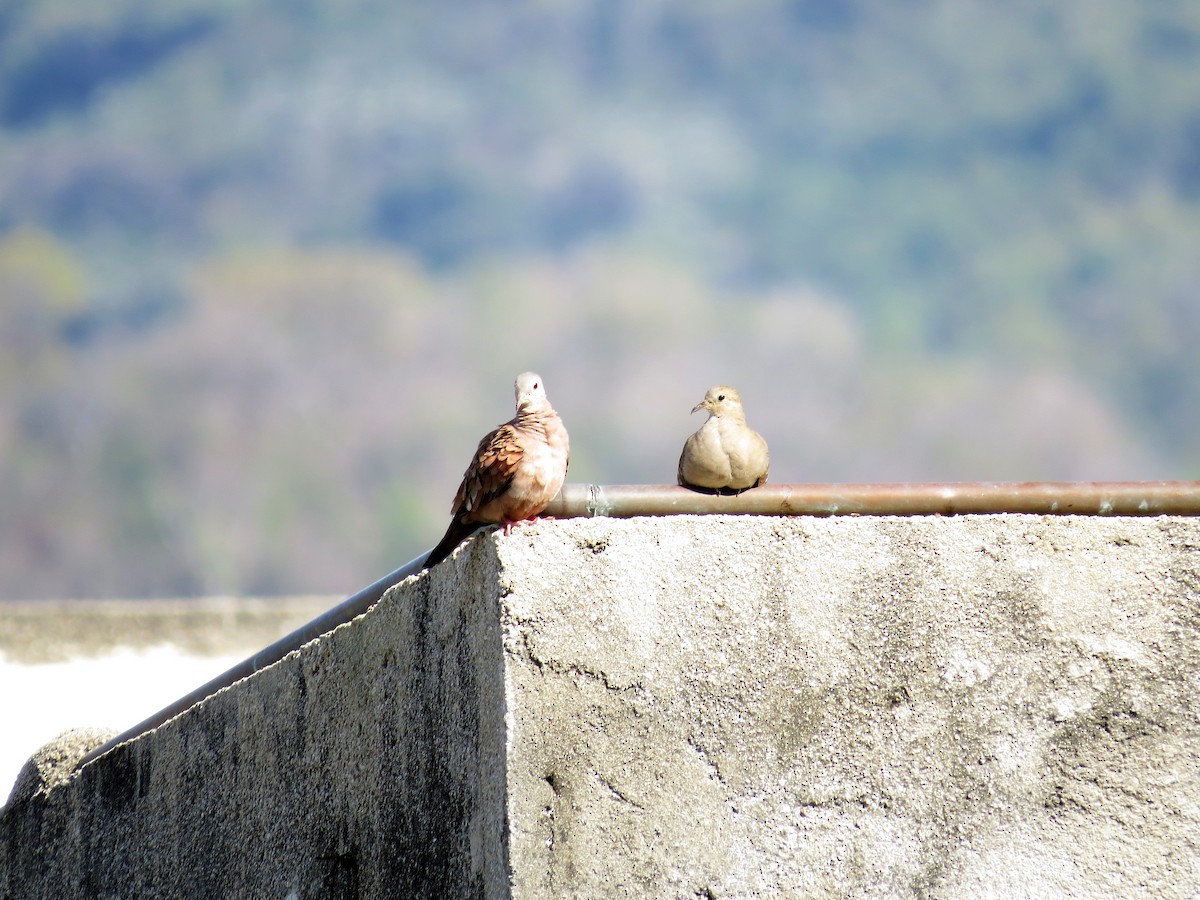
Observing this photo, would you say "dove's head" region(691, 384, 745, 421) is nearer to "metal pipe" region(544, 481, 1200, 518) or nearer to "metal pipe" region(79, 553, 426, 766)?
"metal pipe" region(544, 481, 1200, 518)

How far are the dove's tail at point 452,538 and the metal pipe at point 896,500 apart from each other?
8.1 inches

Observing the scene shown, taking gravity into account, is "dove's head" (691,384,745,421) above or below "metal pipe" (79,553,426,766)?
above

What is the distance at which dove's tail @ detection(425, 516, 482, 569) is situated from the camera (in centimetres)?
324

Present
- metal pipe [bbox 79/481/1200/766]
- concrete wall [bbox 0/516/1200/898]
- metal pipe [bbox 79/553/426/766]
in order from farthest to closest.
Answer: metal pipe [bbox 79/553/426/766] < metal pipe [bbox 79/481/1200/766] < concrete wall [bbox 0/516/1200/898]

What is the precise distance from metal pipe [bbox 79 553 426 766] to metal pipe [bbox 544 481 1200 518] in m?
0.57

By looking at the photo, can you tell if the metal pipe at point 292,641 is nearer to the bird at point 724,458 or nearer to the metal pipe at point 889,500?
the metal pipe at point 889,500

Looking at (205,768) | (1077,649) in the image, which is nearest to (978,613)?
(1077,649)

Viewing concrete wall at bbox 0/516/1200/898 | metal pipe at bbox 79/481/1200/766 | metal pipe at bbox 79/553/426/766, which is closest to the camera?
concrete wall at bbox 0/516/1200/898

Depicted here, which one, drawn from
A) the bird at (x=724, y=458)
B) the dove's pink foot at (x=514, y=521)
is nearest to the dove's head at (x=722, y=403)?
the bird at (x=724, y=458)

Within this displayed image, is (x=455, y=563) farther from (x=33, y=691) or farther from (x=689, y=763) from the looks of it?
(x=33, y=691)

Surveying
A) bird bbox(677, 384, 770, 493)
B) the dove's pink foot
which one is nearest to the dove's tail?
the dove's pink foot

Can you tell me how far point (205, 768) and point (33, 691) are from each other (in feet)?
17.0

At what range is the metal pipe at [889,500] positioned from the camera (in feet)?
10.6

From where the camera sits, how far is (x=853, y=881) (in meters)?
3.10
